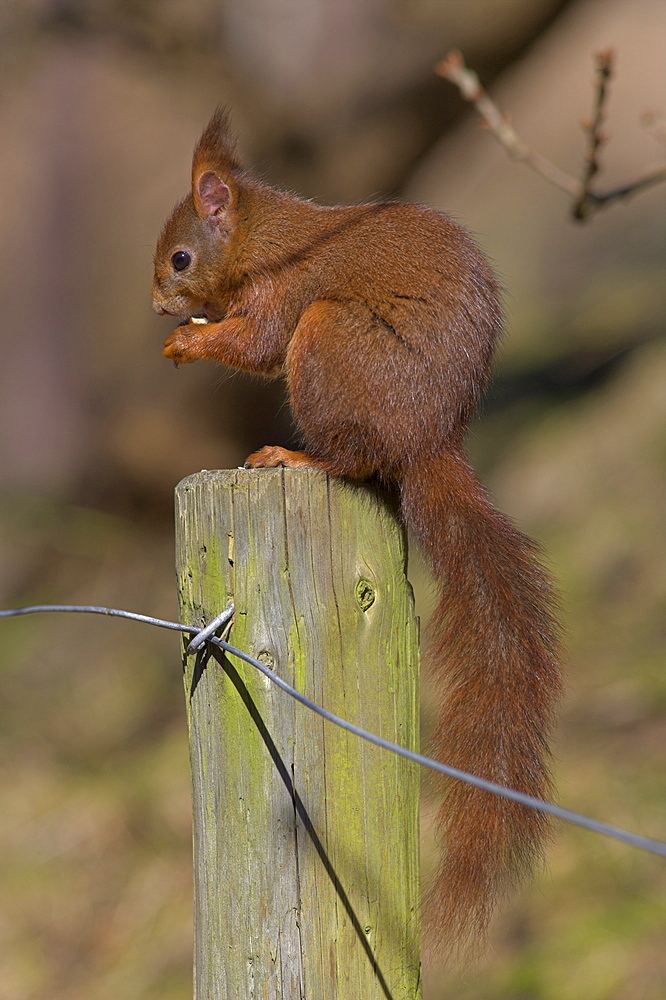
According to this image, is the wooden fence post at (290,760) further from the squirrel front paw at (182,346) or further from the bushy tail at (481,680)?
the squirrel front paw at (182,346)

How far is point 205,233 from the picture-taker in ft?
6.77

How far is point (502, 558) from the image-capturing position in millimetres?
1492

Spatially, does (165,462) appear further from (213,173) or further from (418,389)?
(418,389)

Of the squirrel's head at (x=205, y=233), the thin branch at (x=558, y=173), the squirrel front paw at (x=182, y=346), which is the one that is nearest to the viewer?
the squirrel front paw at (x=182, y=346)

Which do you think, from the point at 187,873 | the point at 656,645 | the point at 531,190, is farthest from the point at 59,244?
the point at 531,190

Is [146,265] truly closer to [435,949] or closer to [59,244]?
[59,244]

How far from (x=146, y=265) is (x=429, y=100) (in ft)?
4.78

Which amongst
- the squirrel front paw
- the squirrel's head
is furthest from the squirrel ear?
the squirrel front paw

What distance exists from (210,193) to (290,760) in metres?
1.28

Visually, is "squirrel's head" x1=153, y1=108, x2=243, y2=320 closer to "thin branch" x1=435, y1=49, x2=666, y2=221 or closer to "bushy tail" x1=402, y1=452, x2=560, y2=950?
"bushy tail" x1=402, y1=452, x2=560, y2=950

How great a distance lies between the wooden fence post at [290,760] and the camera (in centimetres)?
126

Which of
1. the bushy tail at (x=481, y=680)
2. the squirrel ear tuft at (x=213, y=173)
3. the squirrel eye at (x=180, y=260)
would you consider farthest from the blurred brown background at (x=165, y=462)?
the squirrel eye at (x=180, y=260)

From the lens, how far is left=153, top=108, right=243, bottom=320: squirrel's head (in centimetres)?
205

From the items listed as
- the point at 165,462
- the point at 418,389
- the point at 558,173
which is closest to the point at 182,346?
the point at 418,389
